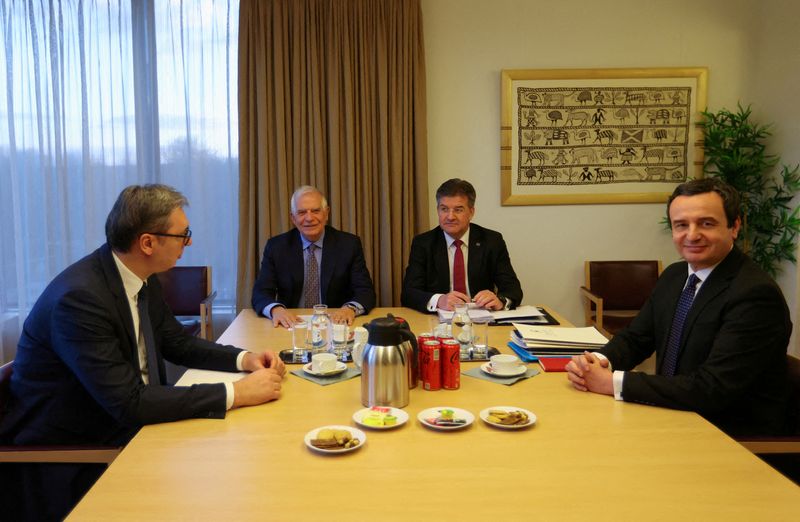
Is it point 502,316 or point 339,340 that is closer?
point 339,340

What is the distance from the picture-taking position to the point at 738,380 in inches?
68.1

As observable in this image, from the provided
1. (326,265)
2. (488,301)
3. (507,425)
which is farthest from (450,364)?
(326,265)

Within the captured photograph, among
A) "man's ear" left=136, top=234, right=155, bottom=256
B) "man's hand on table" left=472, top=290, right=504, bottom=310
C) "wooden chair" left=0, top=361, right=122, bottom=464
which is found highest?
"man's ear" left=136, top=234, right=155, bottom=256

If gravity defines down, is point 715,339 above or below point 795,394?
above

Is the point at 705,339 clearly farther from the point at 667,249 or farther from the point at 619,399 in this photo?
the point at 667,249

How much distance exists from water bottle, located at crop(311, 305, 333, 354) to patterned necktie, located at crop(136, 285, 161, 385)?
53 centimetres

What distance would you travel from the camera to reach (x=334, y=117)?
4078 mm

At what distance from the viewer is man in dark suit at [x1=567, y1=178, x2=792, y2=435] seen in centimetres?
173

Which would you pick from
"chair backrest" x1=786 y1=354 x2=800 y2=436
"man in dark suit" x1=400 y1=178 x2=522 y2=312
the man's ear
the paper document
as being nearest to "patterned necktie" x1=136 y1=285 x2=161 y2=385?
the man's ear

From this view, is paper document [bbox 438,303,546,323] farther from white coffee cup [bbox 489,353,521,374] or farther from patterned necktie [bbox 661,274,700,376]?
patterned necktie [bbox 661,274,700,376]

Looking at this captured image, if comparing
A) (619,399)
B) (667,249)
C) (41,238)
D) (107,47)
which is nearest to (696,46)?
(667,249)

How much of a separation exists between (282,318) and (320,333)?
22.6 inches

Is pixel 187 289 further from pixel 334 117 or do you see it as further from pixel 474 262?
pixel 474 262

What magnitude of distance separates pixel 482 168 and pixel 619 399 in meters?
2.78
